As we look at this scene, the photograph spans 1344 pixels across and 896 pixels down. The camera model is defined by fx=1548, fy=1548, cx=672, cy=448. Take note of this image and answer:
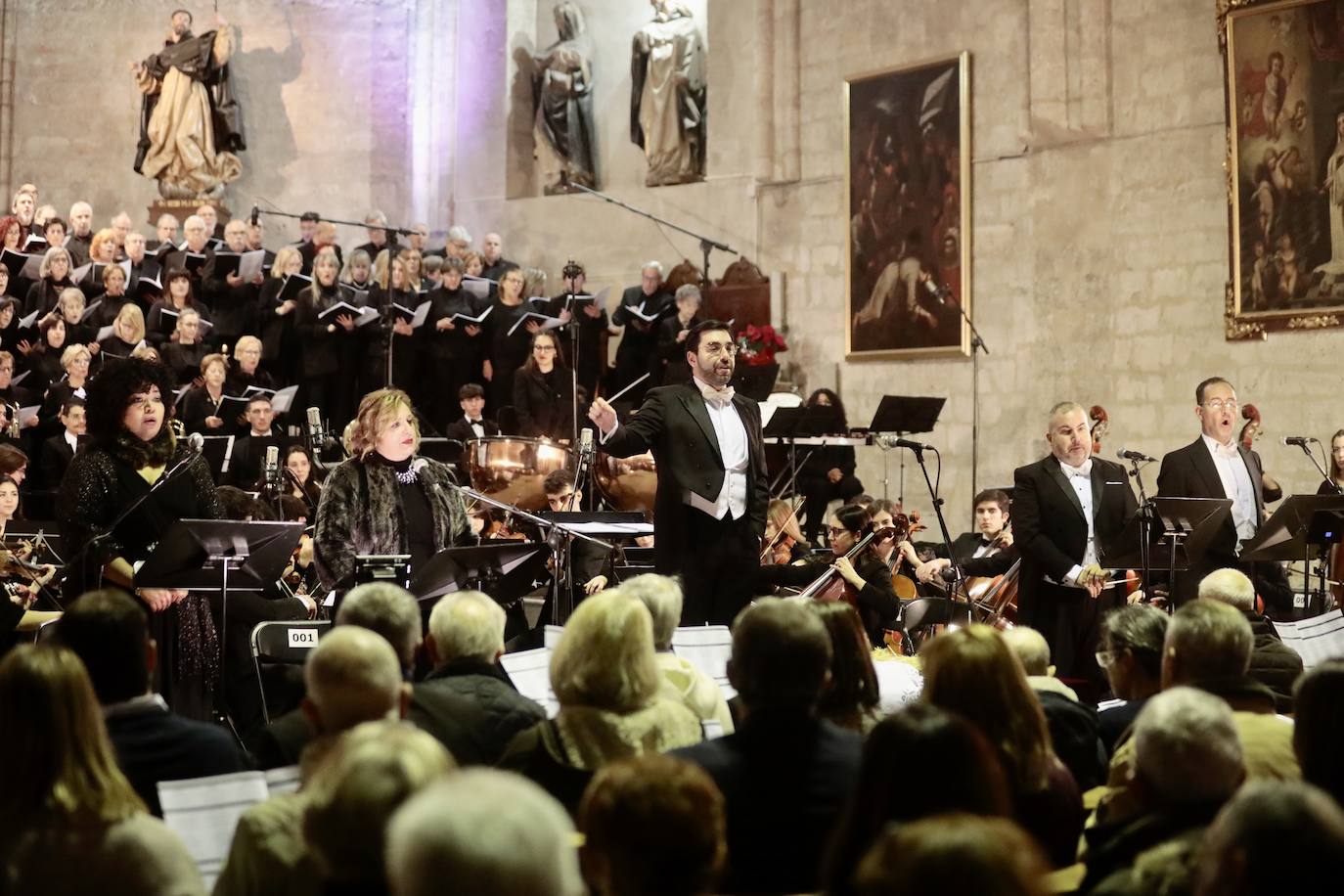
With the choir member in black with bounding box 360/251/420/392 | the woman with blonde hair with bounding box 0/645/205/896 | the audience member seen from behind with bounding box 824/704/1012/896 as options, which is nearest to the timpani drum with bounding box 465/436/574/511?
the choir member in black with bounding box 360/251/420/392

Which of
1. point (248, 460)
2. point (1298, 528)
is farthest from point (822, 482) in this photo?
point (1298, 528)

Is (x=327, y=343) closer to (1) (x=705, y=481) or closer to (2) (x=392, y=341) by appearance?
(2) (x=392, y=341)

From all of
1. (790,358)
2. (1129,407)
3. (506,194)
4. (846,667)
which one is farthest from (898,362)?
(846,667)

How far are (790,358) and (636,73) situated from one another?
3.90 meters

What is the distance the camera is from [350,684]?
2998 millimetres

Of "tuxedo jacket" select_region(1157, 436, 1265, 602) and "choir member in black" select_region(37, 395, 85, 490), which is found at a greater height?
"choir member in black" select_region(37, 395, 85, 490)

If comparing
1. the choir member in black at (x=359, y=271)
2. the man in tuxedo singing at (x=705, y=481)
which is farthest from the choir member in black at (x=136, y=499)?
the choir member in black at (x=359, y=271)

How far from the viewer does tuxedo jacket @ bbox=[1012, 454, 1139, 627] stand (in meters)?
7.27

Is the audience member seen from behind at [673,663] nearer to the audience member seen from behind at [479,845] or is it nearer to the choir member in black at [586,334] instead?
the audience member seen from behind at [479,845]

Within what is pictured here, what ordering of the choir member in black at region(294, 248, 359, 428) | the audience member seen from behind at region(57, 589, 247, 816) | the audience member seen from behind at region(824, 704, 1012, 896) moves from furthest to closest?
the choir member in black at region(294, 248, 359, 428), the audience member seen from behind at region(57, 589, 247, 816), the audience member seen from behind at region(824, 704, 1012, 896)

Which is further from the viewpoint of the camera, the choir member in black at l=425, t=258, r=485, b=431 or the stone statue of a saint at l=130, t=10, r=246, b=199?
the stone statue of a saint at l=130, t=10, r=246, b=199

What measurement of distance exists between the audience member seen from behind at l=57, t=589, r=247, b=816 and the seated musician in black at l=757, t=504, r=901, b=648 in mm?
4740

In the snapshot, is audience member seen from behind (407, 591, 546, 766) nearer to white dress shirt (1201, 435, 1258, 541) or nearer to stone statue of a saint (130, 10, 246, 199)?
white dress shirt (1201, 435, 1258, 541)

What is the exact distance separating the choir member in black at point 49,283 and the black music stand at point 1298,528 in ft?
34.5
